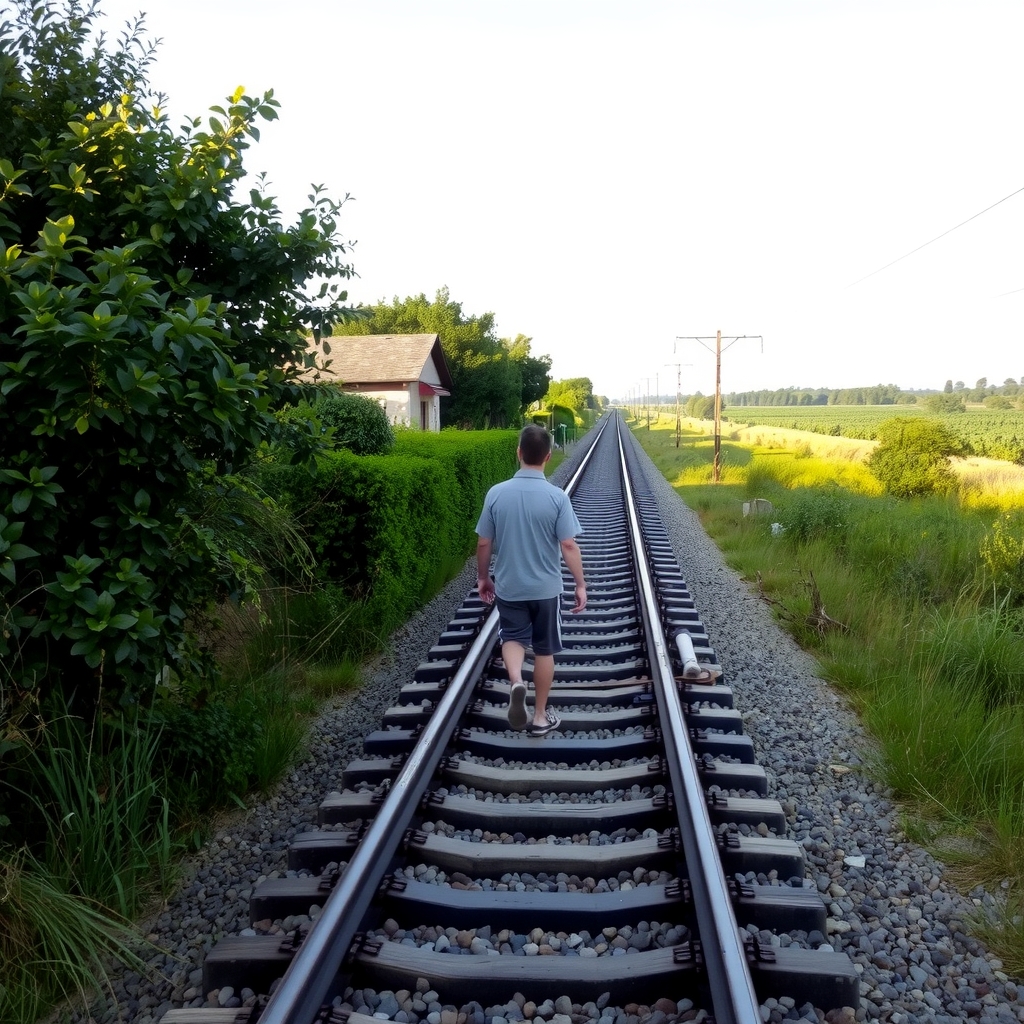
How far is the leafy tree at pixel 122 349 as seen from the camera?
3150 millimetres

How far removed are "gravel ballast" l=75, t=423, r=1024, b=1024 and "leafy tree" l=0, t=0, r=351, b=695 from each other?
0.97m

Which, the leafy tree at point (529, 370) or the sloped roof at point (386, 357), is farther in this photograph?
the leafy tree at point (529, 370)

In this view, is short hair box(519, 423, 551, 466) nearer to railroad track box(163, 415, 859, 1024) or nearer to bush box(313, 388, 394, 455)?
railroad track box(163, 415, 859, 1024)

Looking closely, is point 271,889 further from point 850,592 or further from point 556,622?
point 850,592

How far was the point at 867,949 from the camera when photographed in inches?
123

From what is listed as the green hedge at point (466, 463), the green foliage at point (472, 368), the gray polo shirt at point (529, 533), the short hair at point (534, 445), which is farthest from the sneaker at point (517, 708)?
the green foliage at point (472, 368)

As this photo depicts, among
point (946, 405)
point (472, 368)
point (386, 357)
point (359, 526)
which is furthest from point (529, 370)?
point (946, 405)

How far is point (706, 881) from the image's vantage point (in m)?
3.15

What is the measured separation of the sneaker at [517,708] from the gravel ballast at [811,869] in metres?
1.01

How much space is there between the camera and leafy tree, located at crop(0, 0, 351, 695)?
3150 millimetres

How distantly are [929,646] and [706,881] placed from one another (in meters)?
Result: 4.08

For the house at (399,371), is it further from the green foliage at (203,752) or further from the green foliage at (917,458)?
the green foliage at (203,752)

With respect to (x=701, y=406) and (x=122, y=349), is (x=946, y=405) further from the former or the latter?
(x=122, y=349)

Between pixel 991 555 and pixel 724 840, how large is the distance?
685 cm
